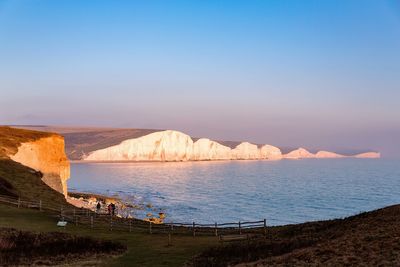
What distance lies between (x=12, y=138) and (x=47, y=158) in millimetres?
5762

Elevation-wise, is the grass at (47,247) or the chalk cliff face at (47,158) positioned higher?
the chalk cliff face at (47,158)

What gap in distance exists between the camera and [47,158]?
63312 mm

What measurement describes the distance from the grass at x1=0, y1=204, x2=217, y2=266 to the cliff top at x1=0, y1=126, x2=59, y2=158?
21.7m

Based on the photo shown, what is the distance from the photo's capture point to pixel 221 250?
2264 cm

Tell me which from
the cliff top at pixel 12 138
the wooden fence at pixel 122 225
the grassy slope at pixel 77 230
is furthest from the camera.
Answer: the cliff top at pixel 12 138

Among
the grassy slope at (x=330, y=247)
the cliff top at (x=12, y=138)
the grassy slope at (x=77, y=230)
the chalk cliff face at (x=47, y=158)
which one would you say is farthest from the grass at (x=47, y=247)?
the chalk cliff face at (x=47, y=158)

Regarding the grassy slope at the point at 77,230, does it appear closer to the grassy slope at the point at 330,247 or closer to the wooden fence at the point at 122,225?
the wooden fence at the point at 122,225

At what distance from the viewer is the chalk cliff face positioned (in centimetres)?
5900

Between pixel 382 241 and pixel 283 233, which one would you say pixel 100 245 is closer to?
pixel 283 233

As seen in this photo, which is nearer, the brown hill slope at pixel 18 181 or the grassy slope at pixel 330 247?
the grassy slope at pixel 330 247

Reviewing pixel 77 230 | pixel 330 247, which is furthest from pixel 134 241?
pixel 330 247

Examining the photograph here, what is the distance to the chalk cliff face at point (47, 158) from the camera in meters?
59.0

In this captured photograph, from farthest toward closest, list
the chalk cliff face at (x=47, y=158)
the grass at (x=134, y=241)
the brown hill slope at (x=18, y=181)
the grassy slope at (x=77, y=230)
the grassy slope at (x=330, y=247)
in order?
the chalk cliff face at (x=47, y=158), the brown hill slope at (x=18, y=181), the grassy slope at (x=77, y=230), the grass at (x=134, y=241), the grassy slope at (x=330, y=247)

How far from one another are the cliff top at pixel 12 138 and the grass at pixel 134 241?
21689 millimetres
